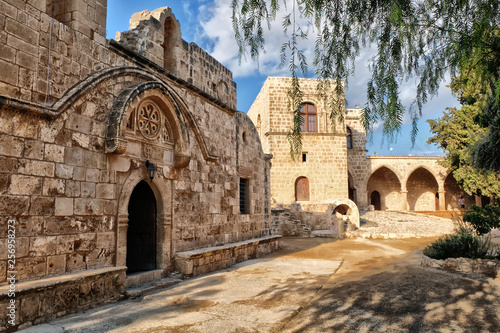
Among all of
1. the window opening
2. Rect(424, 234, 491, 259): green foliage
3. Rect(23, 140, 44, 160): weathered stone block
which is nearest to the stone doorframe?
Rect(23, 140, 44, 160): weathered stone block

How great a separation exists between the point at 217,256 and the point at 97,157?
3525 mm

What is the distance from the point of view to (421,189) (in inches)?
1056

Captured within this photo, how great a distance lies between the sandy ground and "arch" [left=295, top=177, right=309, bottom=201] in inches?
544

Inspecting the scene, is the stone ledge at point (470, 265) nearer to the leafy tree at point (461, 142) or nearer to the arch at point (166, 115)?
the arch at point (166, 115)

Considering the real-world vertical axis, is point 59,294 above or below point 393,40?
below

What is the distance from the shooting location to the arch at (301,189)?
20.8m

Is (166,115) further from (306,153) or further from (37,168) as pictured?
(306,153)

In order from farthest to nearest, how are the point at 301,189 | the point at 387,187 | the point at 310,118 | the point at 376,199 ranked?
the point at 376,199
the point at 387,187
the point at 310,118
the point at 301,189

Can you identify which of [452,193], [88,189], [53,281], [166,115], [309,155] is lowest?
[53,281]

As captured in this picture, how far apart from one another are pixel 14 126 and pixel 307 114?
1853 cm

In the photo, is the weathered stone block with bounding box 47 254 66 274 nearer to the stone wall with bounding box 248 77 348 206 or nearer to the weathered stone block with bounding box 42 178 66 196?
the weathered stone block with bounding box 42 178 66 196

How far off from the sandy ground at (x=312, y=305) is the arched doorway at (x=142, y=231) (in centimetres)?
96

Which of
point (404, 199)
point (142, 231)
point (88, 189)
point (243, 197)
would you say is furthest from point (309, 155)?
point (88, 189)

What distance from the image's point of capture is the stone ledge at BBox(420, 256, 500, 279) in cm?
608
